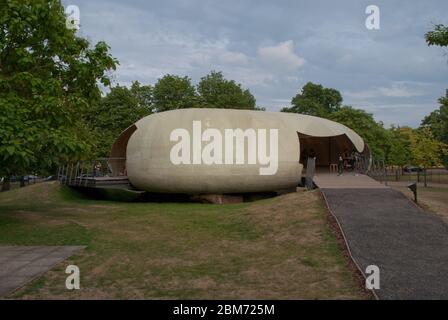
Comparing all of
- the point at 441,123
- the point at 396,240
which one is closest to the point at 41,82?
the point at 396,240

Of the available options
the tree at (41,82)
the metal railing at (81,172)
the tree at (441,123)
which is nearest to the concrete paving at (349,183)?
the tree at (41,82)

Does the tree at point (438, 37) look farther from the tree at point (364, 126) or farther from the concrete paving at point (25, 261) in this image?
the tree at point (364, 126)

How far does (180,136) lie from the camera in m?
20.9

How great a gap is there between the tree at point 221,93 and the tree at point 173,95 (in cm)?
150

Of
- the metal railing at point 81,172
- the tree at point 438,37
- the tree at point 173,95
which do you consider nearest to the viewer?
the tree at point 438,37

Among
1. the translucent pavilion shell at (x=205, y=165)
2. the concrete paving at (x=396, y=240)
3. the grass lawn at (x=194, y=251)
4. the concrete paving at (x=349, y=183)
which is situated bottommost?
the grass lawn at (x=194, y=251)

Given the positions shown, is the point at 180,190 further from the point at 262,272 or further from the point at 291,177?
the point at 262,272

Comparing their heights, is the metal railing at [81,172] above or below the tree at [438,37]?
below

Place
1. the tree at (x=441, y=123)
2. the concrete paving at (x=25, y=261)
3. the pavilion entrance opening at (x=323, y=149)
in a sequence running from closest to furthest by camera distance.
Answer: the concrete paving at (x=25, y=261), the pavilion entrance opening at (x=323, y=149), the tree at (x=441, y=123)

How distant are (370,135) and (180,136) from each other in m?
30.2

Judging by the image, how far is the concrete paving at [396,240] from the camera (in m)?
7.33

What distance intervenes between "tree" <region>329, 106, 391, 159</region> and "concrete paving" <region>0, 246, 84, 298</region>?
38.5 meters

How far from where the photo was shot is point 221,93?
45.8 m
